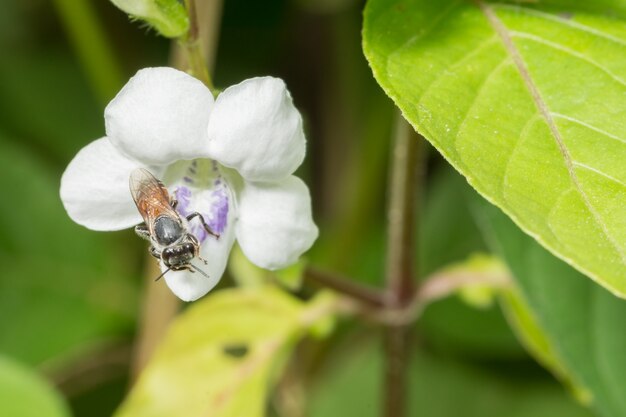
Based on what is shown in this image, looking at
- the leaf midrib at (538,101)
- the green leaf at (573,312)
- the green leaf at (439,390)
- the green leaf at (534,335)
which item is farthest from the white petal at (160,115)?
the green leaf at (439,390)

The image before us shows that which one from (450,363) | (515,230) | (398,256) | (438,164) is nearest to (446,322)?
(450,363)

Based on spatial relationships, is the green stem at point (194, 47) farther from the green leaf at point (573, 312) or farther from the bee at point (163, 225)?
the green leaf at point (573, 312)

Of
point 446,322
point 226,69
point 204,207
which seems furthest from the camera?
point 226,69

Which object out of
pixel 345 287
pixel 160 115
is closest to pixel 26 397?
pixel 345 287

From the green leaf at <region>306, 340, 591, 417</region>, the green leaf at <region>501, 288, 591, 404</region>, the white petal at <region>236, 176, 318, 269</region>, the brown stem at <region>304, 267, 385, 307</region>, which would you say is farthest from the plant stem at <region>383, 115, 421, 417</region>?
the green leaf at <region>306, 340, 591, 417</region>

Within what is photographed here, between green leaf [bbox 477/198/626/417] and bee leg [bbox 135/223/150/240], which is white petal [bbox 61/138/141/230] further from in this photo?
green leaf [bbox 477/198/626/417]

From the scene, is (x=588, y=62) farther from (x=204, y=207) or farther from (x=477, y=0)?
(x=204, y=207)
